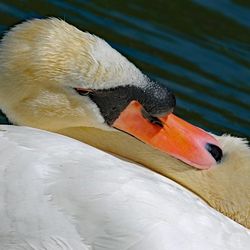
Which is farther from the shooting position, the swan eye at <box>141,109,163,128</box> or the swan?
the swan eye at <box>141,109,163,128</box>

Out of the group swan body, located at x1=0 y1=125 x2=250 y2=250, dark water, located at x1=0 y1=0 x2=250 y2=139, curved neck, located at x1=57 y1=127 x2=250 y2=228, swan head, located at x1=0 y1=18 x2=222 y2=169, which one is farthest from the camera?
dark water, located at x1=0 y1=0 x2=250 y2=139

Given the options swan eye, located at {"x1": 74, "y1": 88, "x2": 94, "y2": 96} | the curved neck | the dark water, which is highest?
swan eye, located at {"x1": 74, "y1": 88, "x2": 94, "y2": 96}

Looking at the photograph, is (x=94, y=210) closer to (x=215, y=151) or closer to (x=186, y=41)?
(x=215, y=151)

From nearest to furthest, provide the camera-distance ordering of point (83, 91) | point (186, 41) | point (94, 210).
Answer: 1. point (94, 210)
2. point (83, 91)
3. point (186, 41)

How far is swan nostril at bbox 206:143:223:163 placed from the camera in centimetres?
511

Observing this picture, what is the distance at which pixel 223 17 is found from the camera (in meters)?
8.33

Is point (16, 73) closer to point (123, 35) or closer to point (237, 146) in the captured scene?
point (237, 146)

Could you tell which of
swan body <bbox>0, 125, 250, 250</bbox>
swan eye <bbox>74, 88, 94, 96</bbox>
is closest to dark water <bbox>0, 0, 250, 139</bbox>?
swan eye <bbox>74, 88, 94, 96</bbox>

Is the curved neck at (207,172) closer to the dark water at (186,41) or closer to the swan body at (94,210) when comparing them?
the swan body at (94,210)

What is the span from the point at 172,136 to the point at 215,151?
21 cm

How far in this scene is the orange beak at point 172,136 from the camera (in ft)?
16.7

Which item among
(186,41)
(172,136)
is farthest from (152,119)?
(186,41)

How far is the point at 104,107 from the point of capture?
5.14 meters

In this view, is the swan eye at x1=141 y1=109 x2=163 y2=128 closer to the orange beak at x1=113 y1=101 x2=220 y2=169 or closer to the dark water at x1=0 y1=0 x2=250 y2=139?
the orange beak at x1=113 y1=101 x2=220 y2=169
